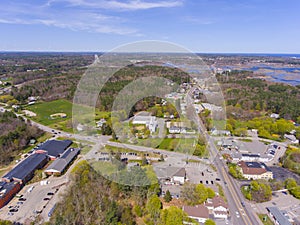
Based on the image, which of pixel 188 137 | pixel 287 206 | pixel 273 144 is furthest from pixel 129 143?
pixel 273 144

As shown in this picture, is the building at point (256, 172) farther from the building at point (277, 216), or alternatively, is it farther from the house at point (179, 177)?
the house at point (179, 177)

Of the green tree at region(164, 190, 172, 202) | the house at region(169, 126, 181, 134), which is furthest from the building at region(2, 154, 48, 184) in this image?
the house at region(169, 126, 181, 134)

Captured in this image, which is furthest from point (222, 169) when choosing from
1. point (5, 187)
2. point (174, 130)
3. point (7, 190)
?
point (5, 187)

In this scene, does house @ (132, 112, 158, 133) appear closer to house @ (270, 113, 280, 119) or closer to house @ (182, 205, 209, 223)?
house @ (182, 205, 209, 223)

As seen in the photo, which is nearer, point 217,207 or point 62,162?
point 217,207

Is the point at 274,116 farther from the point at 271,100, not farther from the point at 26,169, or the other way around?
the point at 26,169

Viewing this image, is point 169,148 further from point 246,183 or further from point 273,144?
point 273,144
